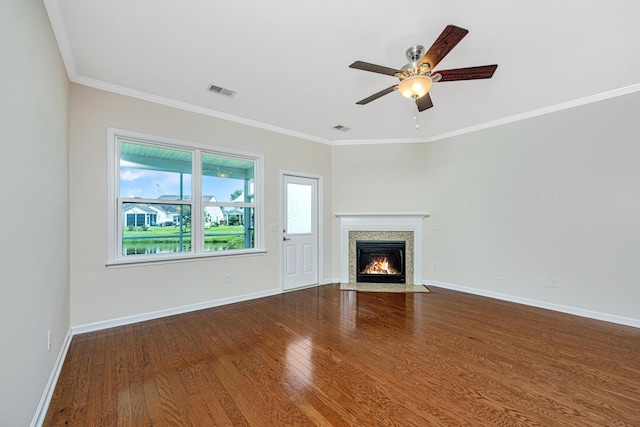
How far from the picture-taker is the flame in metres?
5.20

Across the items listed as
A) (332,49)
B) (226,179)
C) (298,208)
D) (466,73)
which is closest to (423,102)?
(466,73)

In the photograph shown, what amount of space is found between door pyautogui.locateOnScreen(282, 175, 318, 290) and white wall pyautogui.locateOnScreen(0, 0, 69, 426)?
9.47 ft

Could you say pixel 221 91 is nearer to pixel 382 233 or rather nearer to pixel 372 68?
pixel 372 68

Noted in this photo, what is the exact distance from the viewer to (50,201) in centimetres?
205

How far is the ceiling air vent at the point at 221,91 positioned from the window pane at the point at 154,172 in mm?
961

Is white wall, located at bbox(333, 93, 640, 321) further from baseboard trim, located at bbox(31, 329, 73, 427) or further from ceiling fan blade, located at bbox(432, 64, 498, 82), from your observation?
A: baseboard trim, located at bbox(31, 329, 73, 427)

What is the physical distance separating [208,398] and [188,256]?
2.08m

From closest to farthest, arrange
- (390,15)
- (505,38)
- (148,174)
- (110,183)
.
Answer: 1. (390,15)
2. (505,38)
3. (110,183)
4. (148,174)

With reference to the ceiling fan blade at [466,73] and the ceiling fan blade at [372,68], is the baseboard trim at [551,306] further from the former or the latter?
the ceiling fan blade at [372,68]

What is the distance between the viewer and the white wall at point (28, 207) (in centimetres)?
125

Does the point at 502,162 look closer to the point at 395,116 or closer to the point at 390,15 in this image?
the point at 395,116

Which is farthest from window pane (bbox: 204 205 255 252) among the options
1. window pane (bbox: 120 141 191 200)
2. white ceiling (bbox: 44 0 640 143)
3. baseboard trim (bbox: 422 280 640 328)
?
baseboard trim (bbox: 422 280 640 328)

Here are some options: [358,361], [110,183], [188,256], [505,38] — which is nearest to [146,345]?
[188,256]

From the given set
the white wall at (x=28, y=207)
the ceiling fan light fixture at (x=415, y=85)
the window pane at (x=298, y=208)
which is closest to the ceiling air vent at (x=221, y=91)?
the white wall at (x=28, y=207)
